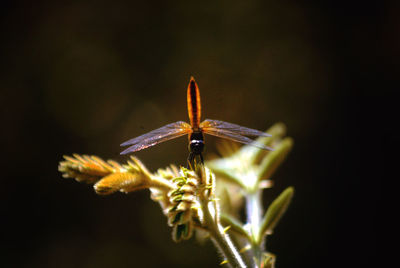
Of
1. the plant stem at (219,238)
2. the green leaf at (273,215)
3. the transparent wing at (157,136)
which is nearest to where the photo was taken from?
the plant stem at (219,238)

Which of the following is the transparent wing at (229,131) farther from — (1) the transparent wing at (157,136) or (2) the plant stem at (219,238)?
(2) the plant stem at (219,238)

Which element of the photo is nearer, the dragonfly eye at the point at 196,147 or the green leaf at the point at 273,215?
the dragonfly eye at the point at 196,147

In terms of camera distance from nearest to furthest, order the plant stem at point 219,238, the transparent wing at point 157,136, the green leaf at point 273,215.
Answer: the plant stem at point 219,238 → the transparent wing at point 157,136 → the green leaf at point 273,215

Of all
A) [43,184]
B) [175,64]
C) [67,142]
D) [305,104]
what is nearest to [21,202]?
[43,184]

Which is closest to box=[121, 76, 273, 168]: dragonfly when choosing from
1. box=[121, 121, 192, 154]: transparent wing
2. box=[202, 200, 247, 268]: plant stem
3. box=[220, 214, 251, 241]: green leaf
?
box=[121, 121, 192, 154]: transparent wing

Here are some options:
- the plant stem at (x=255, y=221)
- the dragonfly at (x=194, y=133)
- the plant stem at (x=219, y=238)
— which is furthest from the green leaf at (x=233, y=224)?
the dragonfly at (x=194, y=133)

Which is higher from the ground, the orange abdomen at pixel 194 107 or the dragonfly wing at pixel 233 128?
the orange abdomen at pixel 194 107

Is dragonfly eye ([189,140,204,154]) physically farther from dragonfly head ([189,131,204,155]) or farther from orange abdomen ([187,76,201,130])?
orange abdomen ([187,76,201,130])

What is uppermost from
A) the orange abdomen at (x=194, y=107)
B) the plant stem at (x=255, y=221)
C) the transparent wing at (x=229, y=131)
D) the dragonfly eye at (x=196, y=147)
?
the orange abdomen at (x=194, y=107)
